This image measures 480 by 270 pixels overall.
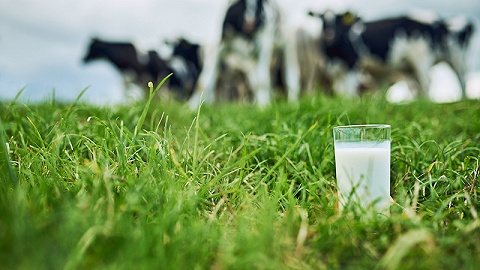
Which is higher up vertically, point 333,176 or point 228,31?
point 228,31

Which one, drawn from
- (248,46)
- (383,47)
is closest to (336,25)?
(383,47)

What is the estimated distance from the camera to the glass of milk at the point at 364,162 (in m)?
1.11

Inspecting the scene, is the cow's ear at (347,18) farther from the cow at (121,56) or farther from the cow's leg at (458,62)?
the cow at (121,56)

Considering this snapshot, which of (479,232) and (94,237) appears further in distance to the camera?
(479,232)

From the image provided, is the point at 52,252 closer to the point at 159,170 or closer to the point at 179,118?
the point at 159,170

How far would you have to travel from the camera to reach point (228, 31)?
5.54 metres

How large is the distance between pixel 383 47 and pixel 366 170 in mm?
7237

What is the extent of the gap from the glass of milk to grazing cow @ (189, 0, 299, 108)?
13.0 ft

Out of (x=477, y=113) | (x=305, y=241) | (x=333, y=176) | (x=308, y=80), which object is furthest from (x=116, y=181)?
(x=308, y=80)

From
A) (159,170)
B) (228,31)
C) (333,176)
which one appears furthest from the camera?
(228,31)

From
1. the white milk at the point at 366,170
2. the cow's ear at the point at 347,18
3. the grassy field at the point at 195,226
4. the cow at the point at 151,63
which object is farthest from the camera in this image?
the cow at the point at 151,63

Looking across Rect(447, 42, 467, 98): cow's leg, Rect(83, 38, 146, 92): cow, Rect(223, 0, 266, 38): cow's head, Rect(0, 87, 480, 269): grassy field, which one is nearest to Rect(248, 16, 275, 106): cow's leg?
Rect(223, 0, 266, 38): cow's head

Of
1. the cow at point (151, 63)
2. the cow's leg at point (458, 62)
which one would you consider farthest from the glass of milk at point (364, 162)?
the cow's leg at point (458, 62)

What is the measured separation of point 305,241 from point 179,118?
1.65 m
